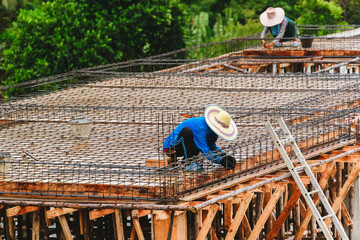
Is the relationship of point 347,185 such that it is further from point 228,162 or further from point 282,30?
point 282,30

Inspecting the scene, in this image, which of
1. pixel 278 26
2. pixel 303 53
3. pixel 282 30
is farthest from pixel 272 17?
pixel 303 53

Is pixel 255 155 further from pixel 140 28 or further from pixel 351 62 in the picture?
pixel 140 28

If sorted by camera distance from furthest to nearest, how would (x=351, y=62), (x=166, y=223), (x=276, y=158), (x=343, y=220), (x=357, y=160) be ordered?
(x=351, y=62) < (x=343, y=220) < (x=357, y=160) < (x=276, y=158) < (x=166, y=223)

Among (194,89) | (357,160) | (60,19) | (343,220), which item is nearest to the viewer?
(357,160)

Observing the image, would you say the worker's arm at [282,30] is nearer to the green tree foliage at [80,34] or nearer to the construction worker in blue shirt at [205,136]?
the green tree foliage at [80,34]

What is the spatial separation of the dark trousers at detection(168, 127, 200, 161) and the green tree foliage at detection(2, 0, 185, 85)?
13.8 meters

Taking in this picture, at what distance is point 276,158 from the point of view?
1052 centimetres

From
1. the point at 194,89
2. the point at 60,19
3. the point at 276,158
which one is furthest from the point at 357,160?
the point at 60,19

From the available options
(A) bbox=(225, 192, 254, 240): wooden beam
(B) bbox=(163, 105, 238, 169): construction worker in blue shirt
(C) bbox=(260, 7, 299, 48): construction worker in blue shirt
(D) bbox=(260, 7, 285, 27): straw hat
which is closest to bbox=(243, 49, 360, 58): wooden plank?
(C) bbox=(260, 7, 299, 48): construction worker in blue shirt

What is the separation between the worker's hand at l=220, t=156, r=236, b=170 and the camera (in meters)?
9.32

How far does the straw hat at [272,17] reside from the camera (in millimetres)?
19719

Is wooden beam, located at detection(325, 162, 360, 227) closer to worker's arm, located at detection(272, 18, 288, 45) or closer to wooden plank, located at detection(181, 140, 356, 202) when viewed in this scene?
wooden plank, located at detection(181, 140, 356, 202)

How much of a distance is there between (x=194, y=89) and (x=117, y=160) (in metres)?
5.87

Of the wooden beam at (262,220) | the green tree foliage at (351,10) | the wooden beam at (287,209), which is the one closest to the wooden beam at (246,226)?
the wooden beam at (287,209)
